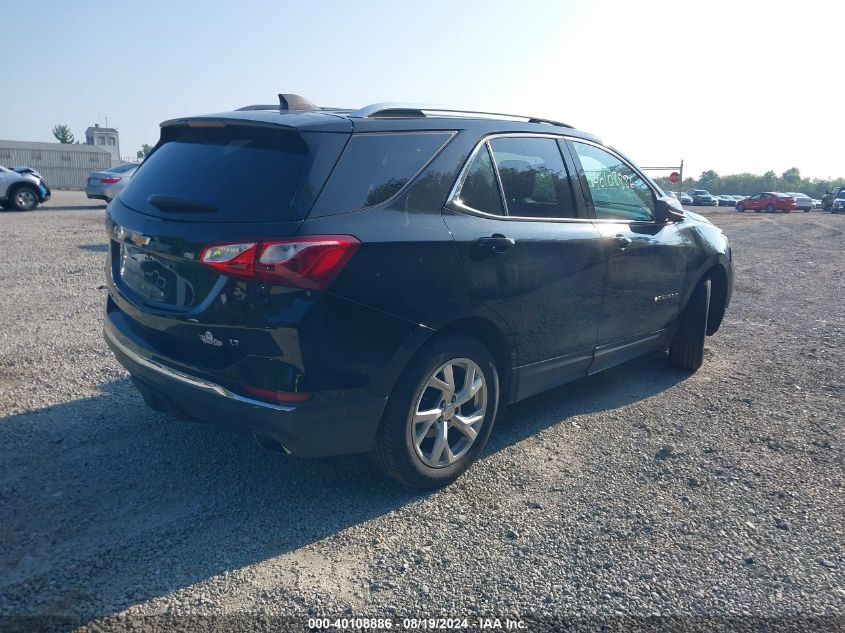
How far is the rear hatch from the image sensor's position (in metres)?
2.99

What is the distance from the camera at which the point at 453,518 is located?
134 inches

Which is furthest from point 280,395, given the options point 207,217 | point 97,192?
point 97,192

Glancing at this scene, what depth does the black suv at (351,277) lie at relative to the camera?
2.97m

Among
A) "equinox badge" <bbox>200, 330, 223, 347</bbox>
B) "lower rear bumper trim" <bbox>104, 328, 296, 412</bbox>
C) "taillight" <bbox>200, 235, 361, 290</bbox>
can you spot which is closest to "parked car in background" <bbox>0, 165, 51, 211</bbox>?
"lower rear bumper trim" <bbox>104, 328, 296, 412</bbox>

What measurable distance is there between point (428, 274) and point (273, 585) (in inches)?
59.3

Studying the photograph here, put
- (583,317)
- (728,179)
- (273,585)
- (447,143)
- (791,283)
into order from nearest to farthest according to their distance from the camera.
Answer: (273,585) → (447,143) → (583,317) → (791,283) → (728,179)

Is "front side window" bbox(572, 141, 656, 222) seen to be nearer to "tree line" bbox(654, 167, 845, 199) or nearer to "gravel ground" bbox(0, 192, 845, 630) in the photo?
"gravel ground" bbox(0, 192, 845, 630)

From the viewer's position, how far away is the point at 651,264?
4.97 meters

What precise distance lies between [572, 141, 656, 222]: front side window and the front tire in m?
1.59

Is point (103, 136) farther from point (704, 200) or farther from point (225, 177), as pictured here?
point (225, 177)

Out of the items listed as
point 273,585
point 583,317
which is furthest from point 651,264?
point 273,585

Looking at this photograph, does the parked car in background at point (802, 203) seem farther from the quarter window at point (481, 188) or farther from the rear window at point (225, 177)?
the rear window at point (225, 177)

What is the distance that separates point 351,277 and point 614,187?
2603 millimetres

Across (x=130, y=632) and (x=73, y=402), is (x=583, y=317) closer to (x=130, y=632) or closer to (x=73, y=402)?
(x=130, y=632)
